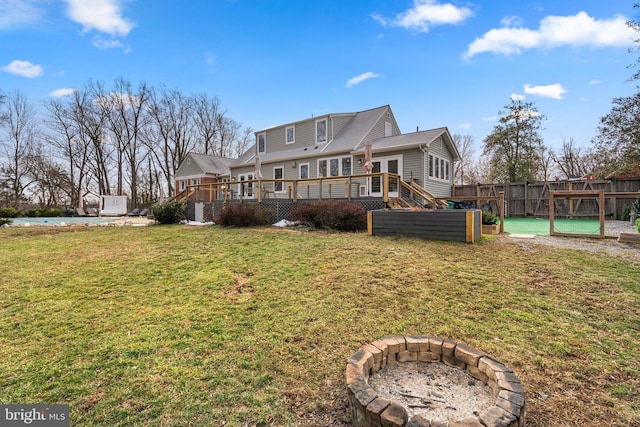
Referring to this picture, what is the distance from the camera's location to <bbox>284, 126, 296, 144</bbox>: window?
18.1 m

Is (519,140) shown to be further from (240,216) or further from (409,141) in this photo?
(240,216)

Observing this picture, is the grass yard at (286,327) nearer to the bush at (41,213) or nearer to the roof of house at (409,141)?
the roof of house at (409,141)

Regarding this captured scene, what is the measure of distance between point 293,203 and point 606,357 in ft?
30.9

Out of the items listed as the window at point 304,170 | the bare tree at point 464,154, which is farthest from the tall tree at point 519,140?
the window at point 304,170

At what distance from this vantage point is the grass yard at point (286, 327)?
6.57 ft

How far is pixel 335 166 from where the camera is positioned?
49.6 ft

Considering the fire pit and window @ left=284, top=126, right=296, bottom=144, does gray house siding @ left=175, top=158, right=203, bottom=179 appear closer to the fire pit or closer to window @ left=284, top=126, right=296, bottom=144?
window @ left=284, top=126, right=296, bottom=144

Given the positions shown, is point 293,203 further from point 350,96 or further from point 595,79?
point 595,79

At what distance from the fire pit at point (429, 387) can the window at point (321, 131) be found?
50.3 feet

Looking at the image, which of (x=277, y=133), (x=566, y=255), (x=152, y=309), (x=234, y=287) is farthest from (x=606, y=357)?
(x=277, y=133)

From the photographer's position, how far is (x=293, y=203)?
435 inches

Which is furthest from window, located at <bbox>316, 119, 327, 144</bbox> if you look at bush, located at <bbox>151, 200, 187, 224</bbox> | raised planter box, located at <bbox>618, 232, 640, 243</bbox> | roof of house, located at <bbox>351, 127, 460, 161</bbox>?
raised planter box, located at <bbox>618, 232, 640, 243</bbox>

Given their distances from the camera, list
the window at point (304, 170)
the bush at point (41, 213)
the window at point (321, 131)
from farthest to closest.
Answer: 1. the bush at point (41, 213)
2. the window at point (321, 131)
3. the window at point (304, 170)

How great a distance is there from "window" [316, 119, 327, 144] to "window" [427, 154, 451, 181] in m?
6.15
